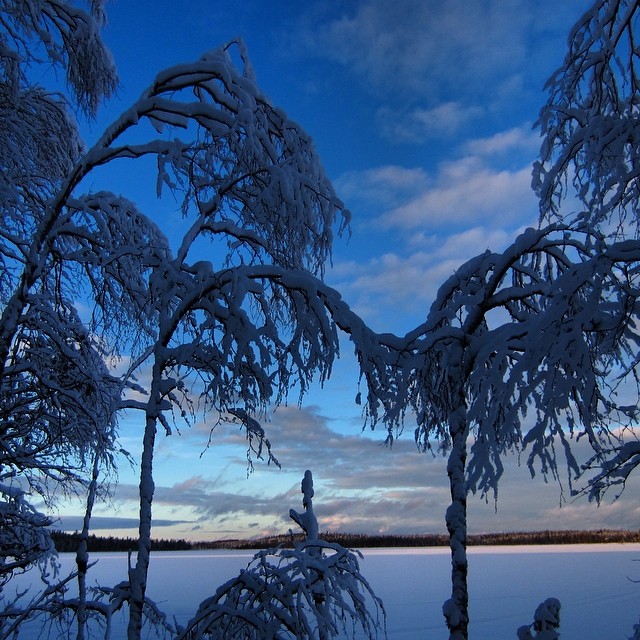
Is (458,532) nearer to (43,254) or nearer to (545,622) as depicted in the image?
(545,622)

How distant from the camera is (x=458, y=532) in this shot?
188 inches

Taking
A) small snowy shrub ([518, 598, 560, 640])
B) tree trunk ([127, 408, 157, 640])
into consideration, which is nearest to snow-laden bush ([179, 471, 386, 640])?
tree trunk ([127, 408, 157, 640])

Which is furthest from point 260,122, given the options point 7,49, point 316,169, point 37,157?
point 37,157

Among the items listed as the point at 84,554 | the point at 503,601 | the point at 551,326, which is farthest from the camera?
the point at 503,601

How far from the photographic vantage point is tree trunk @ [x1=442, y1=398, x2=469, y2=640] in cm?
447

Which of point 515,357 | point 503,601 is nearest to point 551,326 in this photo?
point 515,357

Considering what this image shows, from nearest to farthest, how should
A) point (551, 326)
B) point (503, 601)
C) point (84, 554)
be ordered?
1. point (551, 326)
2. point (84, 554)
3. point (503, 601)

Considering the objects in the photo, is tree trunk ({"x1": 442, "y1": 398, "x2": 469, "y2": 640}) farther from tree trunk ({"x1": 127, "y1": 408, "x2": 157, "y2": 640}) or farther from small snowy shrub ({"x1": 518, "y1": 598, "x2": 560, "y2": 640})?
tree trunk ({"x1": 127, "y1": 408, "x2": 157, "y2": 640})

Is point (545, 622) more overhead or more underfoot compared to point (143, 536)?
more underfoot

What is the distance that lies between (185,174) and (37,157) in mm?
3495

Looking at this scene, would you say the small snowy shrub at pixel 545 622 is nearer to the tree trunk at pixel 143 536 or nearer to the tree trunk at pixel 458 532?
the tree trunk at pixel 458 532

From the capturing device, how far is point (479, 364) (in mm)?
4043

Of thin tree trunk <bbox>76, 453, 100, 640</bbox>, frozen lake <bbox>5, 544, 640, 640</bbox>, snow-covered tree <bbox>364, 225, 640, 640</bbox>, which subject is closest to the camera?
snow-covered tree <bbox>364, 225, 640, 640</bbox>

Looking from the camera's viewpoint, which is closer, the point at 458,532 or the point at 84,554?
the point at 458,532
